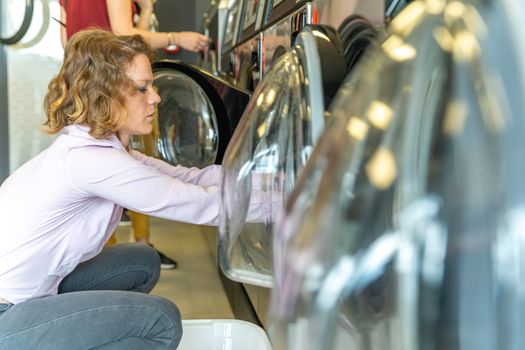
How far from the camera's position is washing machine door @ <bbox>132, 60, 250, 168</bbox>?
1.87 metres

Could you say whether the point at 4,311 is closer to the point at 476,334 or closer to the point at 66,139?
the point at 66,139

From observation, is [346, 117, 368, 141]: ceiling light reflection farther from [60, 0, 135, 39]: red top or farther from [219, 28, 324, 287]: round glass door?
[60, 0, 135, 39]: red top

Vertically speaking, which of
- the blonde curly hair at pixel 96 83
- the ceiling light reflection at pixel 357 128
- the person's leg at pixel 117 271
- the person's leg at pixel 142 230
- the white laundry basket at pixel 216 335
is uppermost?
the ceiling light reflection at pixel 357 128

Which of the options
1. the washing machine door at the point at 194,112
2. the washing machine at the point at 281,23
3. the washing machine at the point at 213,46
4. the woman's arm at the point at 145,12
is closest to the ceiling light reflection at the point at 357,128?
the washing machine at the point at 281,23

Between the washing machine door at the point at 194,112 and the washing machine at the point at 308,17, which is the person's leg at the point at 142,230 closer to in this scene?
the washing machine door at the point at 194,112

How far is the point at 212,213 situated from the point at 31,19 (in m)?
3.55

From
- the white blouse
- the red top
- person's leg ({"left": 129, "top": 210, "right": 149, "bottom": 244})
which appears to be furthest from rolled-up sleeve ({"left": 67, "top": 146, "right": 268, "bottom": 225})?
person's leg ({"left": 129, "top": 210, "right": 149, "bottom": 244})

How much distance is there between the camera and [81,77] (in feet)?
4.86

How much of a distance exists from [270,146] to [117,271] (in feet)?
3.14

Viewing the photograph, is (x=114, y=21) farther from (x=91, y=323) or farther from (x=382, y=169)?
(x=382, y=169)

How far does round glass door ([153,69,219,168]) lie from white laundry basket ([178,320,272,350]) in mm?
441

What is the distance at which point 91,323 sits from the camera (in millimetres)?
Result: 1364

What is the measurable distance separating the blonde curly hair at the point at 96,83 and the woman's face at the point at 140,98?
1 centimetres

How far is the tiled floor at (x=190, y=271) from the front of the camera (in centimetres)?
263
